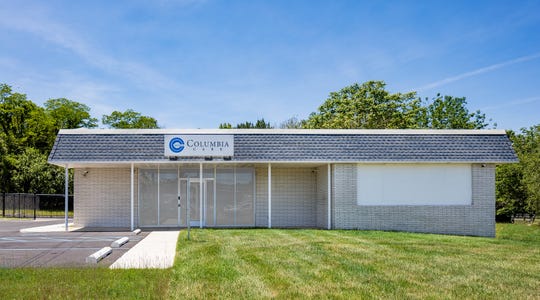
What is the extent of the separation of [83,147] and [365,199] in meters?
11.1

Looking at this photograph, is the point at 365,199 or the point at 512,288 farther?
the point at 365,199

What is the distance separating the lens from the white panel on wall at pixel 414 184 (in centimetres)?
2067

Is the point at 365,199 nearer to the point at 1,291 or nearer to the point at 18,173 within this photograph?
the point at 1,291

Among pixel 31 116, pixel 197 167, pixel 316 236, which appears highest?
pixel 31 116

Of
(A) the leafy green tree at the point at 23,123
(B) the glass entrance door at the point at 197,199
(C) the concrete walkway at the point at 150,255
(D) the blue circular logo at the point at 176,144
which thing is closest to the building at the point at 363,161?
(D) the blue circular logo at the point at 176,144

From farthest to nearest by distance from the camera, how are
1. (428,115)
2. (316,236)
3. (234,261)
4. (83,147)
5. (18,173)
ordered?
(428,115) → (18,173) → (83,147) → (316,236) → (234,261)

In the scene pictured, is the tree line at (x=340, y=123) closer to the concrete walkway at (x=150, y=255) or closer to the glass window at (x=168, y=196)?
the glass window at (x=168, y=196)

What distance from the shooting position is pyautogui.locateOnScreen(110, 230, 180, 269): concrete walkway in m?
11.3

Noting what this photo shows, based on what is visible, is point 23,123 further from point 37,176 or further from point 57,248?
point 57,248

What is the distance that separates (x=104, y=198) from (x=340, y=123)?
85.5 ft

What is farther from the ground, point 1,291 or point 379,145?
point 379,145

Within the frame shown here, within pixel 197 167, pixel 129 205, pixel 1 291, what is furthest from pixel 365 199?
pixel 1 291

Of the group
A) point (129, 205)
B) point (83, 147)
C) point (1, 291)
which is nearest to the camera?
point (1, 291)

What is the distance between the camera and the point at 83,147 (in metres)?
20.4
